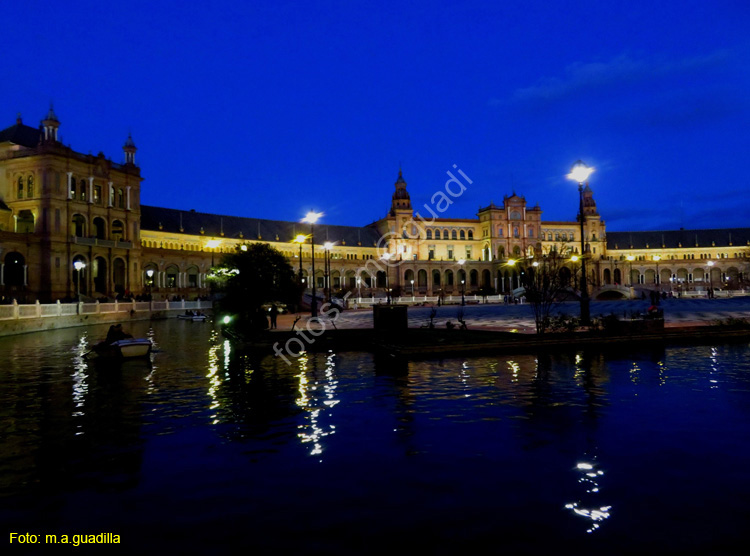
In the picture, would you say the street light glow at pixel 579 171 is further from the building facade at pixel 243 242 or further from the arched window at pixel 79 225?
the arched window at pixel 79 225

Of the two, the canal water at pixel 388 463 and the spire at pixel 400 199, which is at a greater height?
the spire at pixel 400 199

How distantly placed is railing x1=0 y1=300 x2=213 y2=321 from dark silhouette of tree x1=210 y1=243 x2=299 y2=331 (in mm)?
7833

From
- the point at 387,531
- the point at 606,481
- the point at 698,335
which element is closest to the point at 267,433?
the point at 387,531

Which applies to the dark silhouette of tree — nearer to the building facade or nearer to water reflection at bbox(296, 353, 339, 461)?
the building facade

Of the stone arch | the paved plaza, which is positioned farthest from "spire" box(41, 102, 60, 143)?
the paved plaza

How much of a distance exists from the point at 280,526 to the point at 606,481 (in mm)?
3721

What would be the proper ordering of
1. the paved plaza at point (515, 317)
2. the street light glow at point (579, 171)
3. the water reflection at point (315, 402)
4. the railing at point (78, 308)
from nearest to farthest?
the water reflection at point (315, 402) < the street light glow at point (579, 171) < the paved plaza at point (515, 317) < the railing at point (78, 308)

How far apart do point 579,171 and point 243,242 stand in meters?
38.7

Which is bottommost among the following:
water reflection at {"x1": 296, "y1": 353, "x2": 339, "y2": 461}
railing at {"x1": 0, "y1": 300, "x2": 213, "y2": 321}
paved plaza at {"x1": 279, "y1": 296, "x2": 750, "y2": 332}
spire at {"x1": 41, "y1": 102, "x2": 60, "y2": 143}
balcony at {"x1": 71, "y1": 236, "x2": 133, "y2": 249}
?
water reflection at {"x1": 296, "y1": 353, "x2": 339, "y2": 461}

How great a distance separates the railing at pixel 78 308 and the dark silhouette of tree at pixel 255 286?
308 inches

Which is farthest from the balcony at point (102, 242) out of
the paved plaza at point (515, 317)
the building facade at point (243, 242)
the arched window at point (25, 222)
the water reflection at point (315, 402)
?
→ the water reflection at point (315, 402)

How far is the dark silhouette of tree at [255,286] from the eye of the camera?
3295 cm

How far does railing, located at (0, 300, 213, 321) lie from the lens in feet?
102

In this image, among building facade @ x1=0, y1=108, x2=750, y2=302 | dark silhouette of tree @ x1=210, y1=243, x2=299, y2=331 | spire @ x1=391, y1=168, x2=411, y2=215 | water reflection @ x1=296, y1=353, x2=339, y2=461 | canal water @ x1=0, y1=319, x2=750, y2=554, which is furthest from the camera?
spire @ x1=391, y1=168, x2=411, y2=215
